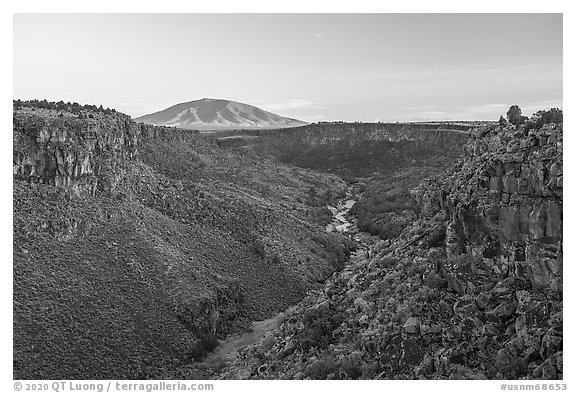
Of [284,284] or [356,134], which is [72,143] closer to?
[284,284]

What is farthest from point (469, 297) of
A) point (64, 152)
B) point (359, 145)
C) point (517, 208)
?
point (359, 145)

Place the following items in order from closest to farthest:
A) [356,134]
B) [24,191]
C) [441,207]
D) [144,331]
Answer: [441,207] < [144,331] < [24,191] < [356,134]

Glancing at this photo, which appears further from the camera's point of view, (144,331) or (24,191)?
(24,191)

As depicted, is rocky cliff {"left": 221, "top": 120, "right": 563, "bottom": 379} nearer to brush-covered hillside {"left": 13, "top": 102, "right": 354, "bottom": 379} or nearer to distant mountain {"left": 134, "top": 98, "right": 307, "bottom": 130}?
brush-covered hillside {"left": 13, "top": 102, "right": 354, "bottom": 379}

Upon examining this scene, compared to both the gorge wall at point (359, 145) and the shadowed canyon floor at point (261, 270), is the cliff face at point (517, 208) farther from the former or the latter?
the gorge wall at point (359, 145)

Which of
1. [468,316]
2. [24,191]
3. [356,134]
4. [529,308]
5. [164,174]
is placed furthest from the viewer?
[356,134]

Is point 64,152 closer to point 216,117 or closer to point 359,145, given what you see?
point 359,145

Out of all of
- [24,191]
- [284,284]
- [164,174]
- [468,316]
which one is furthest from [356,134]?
[468,316]

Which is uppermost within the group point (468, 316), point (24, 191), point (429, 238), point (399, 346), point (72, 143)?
point (72, 143)

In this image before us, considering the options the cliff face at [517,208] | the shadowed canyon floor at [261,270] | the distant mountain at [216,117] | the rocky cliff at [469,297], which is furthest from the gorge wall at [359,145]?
the distant mountain at [216,117]
